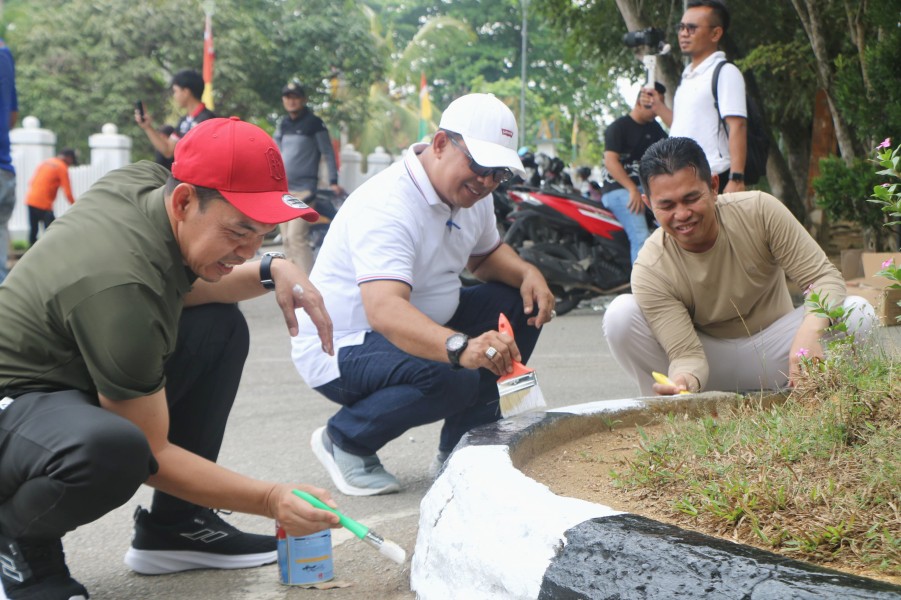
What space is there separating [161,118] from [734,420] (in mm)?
26622

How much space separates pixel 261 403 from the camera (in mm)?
5930

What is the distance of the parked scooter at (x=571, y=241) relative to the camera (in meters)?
8.85

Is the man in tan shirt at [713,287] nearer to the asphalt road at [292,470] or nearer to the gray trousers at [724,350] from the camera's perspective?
the gray trousers at [724,350]

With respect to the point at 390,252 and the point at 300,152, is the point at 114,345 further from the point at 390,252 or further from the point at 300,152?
the point at 300,152

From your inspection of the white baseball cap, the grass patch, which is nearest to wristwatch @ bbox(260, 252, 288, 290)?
the white baseball cap

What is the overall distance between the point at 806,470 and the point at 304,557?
4.61ft

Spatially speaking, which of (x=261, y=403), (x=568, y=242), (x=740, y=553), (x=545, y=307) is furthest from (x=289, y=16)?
(x=740, y=553)

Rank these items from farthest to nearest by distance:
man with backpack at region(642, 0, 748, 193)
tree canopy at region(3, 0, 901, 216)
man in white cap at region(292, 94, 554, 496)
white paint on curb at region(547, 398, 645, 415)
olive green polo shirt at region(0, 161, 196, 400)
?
1. tree canopy at region(3, 0, 901, 216)
2. man with backpack at region(642, 0, 748, 193)
3. man in white cap at region(292, 94, 554, 496)
4. white paint on curb at region(547, 398, 645, 415)
5. olive green polo shirt at region(0, 161, 196, 400)

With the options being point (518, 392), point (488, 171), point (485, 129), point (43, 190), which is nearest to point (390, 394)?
point (518, 392)

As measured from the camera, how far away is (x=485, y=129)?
3.79 m

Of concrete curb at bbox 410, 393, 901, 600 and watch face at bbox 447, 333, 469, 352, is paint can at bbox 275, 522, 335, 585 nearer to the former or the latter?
concrete curb at bbox 410, 393, 901, 600

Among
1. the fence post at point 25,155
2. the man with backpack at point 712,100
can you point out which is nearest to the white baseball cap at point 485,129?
the man with backpack at point 712,100

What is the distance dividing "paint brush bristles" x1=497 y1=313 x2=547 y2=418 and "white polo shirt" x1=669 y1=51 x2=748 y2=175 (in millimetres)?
2873

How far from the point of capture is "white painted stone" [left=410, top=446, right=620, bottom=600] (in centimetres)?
211
